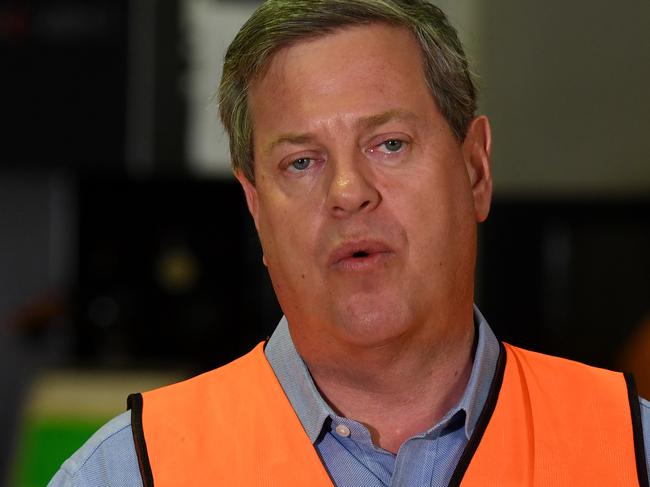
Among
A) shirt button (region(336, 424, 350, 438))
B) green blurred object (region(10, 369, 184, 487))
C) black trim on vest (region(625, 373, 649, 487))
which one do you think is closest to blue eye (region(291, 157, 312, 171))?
shirt button (region(336, 424, 350, 438))

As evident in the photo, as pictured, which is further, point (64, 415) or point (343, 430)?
point (64, 415)

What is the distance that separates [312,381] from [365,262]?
0.49ft

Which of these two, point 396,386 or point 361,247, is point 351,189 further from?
point 396,386

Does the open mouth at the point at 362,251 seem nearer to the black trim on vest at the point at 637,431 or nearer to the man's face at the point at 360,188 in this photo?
the man's face at the point at 360,188

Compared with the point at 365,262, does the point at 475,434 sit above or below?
below

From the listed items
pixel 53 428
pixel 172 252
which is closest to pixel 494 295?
pixel 172 252

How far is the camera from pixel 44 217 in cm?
334

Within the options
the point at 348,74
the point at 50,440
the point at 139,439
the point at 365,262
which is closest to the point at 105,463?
the point at 139,439

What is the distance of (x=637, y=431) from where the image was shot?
1139 mm

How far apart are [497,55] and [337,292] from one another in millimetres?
2480

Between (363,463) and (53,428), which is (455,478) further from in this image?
(53,428)

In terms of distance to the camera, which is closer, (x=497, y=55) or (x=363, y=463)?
(x=363, y=463)

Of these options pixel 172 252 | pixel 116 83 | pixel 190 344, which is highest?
pixel 116 83

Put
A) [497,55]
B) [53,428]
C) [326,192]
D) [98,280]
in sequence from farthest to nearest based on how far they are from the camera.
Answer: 1. [497,55]
2. [98,280]
3. [53,428]
4. [326,192]
